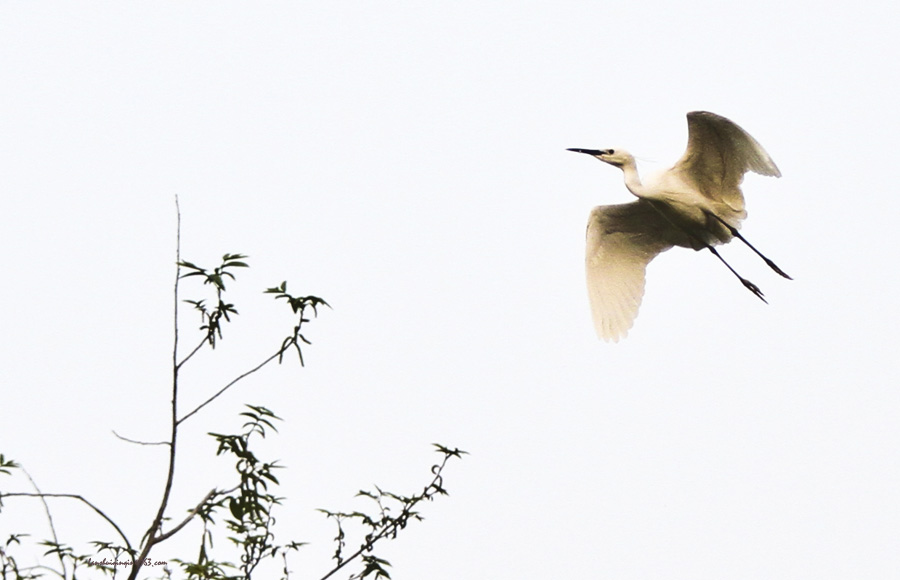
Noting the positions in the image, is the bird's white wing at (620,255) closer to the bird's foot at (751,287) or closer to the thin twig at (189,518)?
the bird's foot at (751,287)

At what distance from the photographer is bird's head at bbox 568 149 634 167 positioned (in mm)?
11906

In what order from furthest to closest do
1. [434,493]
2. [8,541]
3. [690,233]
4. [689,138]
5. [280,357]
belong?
[690,233] < [689,138] < [434,493] < [8,541] < [280,357]

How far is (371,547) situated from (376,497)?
1.27ft

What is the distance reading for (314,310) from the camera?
4539mm

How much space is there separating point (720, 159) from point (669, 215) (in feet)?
2.83

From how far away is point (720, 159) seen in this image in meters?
11.0

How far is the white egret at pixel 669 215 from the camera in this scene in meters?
10.7

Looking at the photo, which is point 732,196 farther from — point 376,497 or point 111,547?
point 111,547

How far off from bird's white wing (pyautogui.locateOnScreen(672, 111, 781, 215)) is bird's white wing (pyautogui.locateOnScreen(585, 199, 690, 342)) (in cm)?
95

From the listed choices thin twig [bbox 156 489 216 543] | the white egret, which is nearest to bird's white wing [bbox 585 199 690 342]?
the white egret

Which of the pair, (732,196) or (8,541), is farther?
(732,196)

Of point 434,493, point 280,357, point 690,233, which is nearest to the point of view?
point 280,357

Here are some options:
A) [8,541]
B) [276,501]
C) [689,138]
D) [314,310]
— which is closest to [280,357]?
[314,310]

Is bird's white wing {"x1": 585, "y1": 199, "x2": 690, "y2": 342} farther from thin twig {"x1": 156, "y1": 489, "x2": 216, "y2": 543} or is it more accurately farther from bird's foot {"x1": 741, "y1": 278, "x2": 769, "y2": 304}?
thin twig {"x1": 156, "y1": 489, "x2": 216, "y2": 543}
